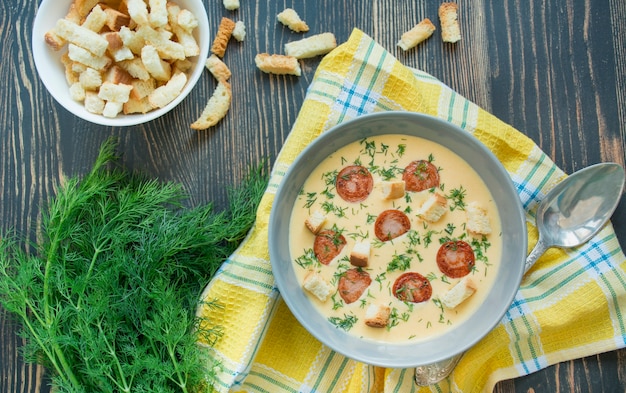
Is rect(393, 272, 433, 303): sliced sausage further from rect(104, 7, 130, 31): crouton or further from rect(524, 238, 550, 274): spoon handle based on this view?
rect(104, 7, 130, 31): crouton

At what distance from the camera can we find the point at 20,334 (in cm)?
246

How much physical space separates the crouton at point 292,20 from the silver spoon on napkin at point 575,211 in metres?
1.13

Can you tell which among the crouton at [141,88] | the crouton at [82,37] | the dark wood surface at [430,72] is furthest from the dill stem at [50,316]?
the crouton at [82,37]

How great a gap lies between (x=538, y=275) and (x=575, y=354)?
0.35 m

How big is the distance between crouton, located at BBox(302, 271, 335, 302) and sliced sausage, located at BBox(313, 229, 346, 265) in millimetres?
64

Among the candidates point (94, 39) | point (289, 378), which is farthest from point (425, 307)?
point (94, 39)

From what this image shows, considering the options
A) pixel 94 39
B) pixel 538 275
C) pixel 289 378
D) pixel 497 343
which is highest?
pixel 94 39

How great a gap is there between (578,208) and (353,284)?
2.99ft

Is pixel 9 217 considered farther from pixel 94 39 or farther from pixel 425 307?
pixel 425 307

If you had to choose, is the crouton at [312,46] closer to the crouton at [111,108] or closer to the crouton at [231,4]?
the crouton at [231,4]

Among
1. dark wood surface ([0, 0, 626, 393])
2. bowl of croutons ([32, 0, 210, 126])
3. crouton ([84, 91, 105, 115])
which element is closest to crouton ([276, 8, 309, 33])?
dark wood surface ([0, 0, 626, 393])

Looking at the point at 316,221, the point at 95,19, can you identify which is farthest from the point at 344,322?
the point at 95,19

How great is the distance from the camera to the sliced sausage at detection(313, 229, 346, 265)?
2.26 metres

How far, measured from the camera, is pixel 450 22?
257 cm
